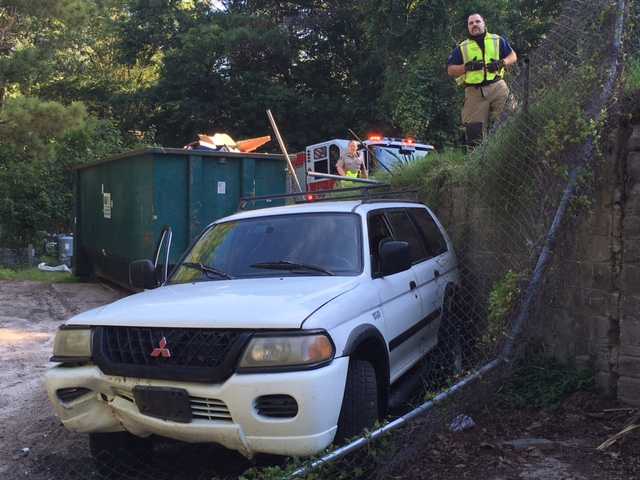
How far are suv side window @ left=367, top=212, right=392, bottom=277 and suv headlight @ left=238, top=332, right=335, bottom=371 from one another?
1122 mm

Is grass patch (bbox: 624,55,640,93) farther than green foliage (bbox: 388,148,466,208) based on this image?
No

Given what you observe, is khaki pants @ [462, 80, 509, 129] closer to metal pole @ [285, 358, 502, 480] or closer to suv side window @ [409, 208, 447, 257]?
suv side window @ [409, 208, 447, 257]

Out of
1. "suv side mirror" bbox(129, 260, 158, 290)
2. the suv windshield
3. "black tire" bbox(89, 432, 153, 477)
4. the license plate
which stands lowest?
"black tire" bbox(89, 432, 153, 477)

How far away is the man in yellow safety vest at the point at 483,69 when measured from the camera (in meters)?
7.39

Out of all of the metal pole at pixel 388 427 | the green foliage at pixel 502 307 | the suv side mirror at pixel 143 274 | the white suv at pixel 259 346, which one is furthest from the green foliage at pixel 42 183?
the metal pole at pixel 388 427

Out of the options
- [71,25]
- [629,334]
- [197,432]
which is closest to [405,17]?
[71,25]

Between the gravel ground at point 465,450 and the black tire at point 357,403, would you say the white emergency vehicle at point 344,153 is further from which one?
the black tire at point 357,403

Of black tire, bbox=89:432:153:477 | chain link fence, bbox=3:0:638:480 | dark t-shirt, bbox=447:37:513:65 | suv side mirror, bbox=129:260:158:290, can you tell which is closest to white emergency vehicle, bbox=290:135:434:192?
dark t-shirt, bbox=447:37:513:65

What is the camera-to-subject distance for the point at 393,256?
14.1ft

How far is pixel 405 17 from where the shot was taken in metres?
16.9

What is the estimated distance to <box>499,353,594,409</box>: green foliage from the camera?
4.58 meters

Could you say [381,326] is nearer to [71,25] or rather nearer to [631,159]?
[631,159]

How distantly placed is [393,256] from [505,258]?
1350 millimetres

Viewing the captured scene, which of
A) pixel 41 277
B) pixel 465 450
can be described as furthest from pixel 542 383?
pixel 41 277
